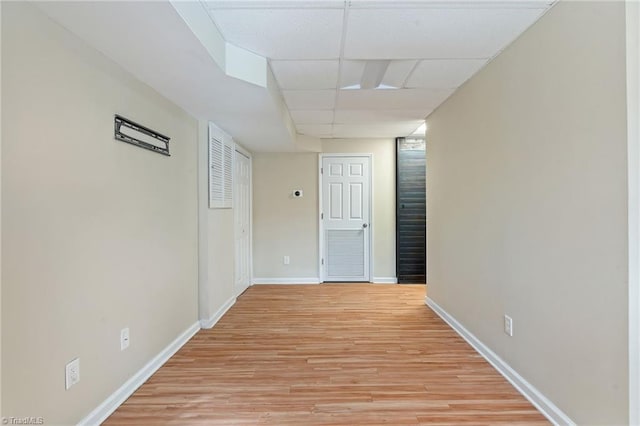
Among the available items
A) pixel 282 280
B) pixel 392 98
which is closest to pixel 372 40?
pixel 392 98

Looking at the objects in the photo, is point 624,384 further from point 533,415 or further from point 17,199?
point 17,199

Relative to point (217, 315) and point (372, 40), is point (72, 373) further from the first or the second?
point (372, 40)

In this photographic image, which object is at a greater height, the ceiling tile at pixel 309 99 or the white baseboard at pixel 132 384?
the ceiling tile at pixel 309 99

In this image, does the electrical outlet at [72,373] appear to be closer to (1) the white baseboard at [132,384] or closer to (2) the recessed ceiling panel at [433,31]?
(1) the white baseboard at [132,384]

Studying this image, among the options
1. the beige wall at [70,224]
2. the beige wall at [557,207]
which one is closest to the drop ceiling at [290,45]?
the beige wall at [70,224]

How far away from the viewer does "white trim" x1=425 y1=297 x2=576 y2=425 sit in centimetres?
170

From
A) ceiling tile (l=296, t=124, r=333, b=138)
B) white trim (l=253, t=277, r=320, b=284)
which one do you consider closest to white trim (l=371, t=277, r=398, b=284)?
white trim (l=253, t=277, r=320, b=284)

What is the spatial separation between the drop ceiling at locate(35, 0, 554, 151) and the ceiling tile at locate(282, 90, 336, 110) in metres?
0.02

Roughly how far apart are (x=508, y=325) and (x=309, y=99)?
2499mm

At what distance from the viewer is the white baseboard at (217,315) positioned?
3152 millimetres

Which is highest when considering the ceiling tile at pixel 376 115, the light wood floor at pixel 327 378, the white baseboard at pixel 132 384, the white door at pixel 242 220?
the ceiling tile at pixel 376 115

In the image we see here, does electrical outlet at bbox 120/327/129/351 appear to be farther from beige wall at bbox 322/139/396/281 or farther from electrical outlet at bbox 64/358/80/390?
beige wall at bbox 322/139/396/281

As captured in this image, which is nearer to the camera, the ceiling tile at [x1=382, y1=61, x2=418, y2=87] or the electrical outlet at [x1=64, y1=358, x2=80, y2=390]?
the electrical outlet at [x1=64, y1=358, x2=80, y2=390]

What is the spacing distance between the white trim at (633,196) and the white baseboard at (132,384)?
98.3 inches
